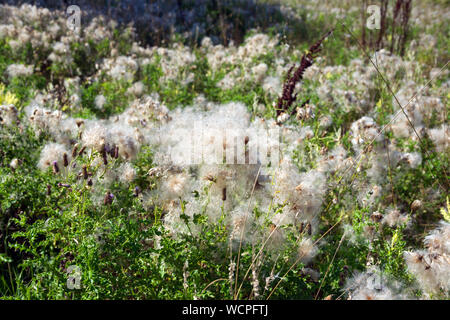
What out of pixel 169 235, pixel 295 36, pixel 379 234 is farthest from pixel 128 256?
pixel 295 36

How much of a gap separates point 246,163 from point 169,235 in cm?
65

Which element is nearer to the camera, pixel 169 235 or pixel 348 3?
pixel 169 235

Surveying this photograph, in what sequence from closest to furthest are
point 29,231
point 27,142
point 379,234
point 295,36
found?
1. point 29,231
2. point 379,234
3. point 27,142
4. point 295,36

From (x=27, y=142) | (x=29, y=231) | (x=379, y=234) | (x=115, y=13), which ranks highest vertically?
(x=115, y=13)

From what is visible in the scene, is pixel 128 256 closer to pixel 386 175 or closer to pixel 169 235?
pixel 169 235

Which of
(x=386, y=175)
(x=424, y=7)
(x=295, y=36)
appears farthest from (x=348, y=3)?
(x=386, y=175)

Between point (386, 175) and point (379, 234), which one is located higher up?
point (386, 175)

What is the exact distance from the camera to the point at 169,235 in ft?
7.20

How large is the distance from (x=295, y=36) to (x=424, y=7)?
25.6 ft

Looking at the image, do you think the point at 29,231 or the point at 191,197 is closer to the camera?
the point at 29,231

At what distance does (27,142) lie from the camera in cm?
314
